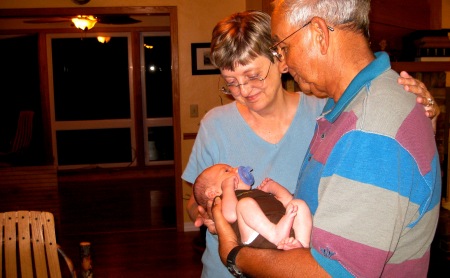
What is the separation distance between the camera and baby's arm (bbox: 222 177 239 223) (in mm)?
1412

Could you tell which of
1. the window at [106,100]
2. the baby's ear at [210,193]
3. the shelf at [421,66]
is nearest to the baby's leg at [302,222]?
the baby's ear at [210,193]

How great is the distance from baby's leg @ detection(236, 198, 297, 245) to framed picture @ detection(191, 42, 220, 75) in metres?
3.62

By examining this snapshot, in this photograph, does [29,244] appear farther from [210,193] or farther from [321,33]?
[321,33]

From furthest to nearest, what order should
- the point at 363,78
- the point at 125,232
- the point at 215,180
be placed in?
the point at 125,232, the point at 215,180, the point at 363,78

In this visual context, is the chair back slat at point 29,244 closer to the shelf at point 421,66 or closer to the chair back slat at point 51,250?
the chair back slat at point 51,250

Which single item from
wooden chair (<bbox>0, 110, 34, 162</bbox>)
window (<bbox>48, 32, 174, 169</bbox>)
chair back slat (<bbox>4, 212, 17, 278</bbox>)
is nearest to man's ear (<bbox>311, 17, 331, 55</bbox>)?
chair back slat (<bbox>4, 212, 17, 278</bbox>)

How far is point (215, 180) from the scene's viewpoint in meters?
1.61

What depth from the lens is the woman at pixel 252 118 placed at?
155 cm

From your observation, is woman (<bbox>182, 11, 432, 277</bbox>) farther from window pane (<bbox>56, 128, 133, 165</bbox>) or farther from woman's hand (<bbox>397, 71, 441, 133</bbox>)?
window pane (<bbox>56, 128, 133, 165</bbox>)

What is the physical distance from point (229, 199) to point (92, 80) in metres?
7.62

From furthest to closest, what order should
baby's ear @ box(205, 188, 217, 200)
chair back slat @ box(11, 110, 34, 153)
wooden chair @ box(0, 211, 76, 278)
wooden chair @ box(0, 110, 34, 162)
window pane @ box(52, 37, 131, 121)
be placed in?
window pane @ box(52, 37, 131, 121)
chair back slat @ box(11, 110, 34, 153)
wooden chair @ box(0, 110, 34, 162)
wooden chair @ box(0, 211, 76, 278)
baby's ear @ box(205, 188, 217, 200)

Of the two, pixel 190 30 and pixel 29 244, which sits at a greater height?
pixel 190 30

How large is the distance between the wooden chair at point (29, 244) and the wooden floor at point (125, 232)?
204 cm

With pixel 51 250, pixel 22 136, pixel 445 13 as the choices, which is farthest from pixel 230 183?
pixel 22 136
